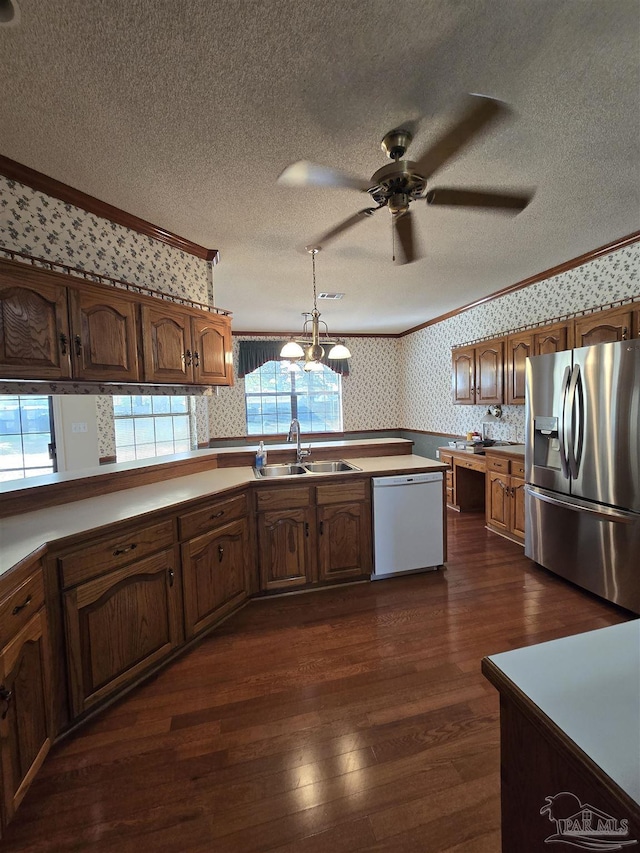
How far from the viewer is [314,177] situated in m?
1.50

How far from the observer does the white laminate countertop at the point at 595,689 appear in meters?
0.57

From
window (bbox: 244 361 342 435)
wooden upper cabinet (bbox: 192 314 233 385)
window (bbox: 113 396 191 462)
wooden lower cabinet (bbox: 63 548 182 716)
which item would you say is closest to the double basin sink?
wooden upper cabinet (bbox: 192 314 233 385)

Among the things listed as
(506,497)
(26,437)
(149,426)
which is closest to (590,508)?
(506,497)

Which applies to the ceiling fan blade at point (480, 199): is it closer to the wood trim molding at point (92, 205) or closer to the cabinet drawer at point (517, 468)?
the wood trim molding at point (92, 205)

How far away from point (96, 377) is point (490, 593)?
308 centimetres

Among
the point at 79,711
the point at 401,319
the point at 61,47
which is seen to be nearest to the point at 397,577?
the point at 79,711

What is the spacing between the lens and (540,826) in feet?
2.33

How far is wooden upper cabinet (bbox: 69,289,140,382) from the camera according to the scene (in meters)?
2.08

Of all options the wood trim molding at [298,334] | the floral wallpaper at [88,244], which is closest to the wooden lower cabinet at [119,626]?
the floral wallpaper at [88,244]

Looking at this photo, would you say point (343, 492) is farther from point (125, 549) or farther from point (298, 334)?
point (298, 334)

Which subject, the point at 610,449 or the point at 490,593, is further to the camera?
the point at 490,593

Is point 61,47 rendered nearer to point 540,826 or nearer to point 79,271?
point 79,271

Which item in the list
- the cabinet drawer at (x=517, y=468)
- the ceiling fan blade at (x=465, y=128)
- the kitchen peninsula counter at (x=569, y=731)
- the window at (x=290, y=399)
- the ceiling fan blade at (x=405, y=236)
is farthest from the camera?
the window at (x=290, y=399)

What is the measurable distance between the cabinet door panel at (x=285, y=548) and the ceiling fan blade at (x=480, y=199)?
2134mm
